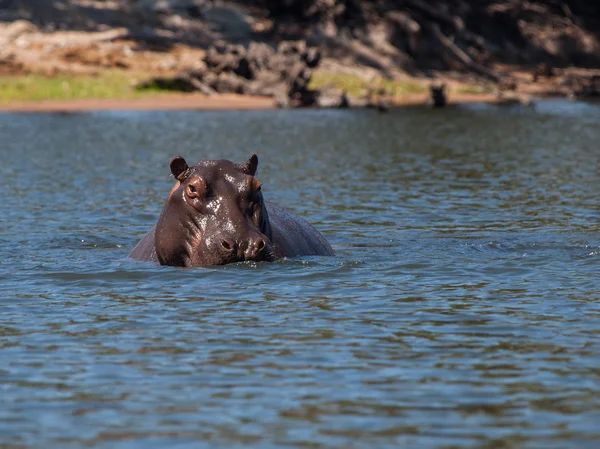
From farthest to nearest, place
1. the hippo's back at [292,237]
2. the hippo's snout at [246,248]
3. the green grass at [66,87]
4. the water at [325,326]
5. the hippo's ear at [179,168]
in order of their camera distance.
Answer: the green grass at [66,87] → the hippo's back at [292,237] → the hippo's ear at [179,168] → the hippo's snout at [246,248] → the water at [325,326]

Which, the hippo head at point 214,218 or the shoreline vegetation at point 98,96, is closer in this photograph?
the hippo head at point 214,218

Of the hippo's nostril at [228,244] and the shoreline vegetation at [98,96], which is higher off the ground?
the shoreline vegetation at [98,96]

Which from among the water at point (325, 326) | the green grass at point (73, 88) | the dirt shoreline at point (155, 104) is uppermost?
the green grass at point (73, 88)

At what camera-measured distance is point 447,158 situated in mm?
32781

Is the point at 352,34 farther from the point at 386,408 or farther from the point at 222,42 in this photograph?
the point at 386,408

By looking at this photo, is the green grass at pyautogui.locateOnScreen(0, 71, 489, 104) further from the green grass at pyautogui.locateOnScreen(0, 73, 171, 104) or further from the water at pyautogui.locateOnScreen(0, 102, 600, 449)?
the water at pyautogui.locateOnScreen(0, 102, 600, 449)

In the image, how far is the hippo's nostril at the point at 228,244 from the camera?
42.0ft

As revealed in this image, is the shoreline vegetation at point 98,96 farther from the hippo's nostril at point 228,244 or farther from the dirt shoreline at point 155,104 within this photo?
the hippo's nostril at point 228,244

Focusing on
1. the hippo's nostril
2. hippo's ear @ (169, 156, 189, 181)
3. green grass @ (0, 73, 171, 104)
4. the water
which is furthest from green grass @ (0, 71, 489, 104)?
the hippo's nostril

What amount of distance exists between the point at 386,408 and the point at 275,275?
203 inches

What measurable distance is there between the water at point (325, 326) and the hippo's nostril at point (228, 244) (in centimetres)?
33

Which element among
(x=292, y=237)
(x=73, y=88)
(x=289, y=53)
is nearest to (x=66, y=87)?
(x=73, y=88)

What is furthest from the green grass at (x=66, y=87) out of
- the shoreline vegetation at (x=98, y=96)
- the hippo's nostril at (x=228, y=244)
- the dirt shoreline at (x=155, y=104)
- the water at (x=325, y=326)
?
the hippo's nostril at (x=228, y=244)

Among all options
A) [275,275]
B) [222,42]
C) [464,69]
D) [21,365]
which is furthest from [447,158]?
[464,69]
